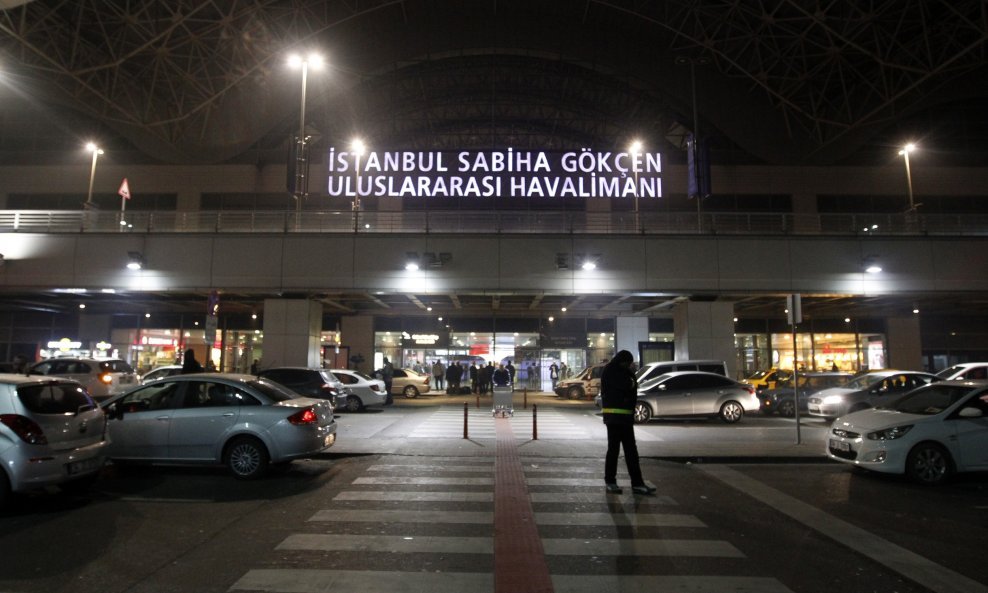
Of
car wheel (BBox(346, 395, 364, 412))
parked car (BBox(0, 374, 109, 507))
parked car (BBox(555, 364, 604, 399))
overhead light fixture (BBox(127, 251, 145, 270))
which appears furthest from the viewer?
parked car (BBox(555, 364, 604, 399))

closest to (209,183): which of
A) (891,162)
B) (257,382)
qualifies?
(257,382)

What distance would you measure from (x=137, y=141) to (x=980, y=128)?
46.2 metres

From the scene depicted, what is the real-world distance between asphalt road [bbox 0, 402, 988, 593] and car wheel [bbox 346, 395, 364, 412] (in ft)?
30.8

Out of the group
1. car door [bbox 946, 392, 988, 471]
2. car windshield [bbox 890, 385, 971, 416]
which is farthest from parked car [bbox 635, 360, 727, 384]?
car door [bbox 946, 392, 988, 471]

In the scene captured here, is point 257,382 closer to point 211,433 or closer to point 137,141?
point 211,433

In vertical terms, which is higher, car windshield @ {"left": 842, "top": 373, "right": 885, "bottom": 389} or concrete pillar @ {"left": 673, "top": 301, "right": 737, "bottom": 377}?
concrete pillar @ {"left": 673, "top": 301, "right": 737, "bottom": 377}

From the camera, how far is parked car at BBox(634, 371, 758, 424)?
55.7 feet

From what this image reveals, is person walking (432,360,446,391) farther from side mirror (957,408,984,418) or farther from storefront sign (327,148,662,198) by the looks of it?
side mirror (957,408,984,418)

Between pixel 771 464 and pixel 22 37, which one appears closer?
pixel 771 464

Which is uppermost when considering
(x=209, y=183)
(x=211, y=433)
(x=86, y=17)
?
(x=86, y=17)

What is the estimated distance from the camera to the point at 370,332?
1262 inches

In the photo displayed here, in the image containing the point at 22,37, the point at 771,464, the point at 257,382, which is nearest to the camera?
the point at 257,382

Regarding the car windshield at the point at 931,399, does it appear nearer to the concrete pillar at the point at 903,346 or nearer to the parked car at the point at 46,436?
the parked car at the point at 46,436

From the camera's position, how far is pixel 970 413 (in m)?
8.84
